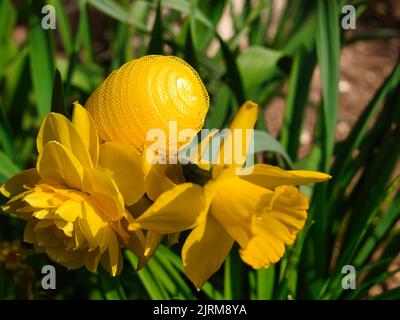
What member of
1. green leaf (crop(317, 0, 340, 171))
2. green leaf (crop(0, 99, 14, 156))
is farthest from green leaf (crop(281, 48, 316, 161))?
green leaf (crop(0, 99, 14, 156))

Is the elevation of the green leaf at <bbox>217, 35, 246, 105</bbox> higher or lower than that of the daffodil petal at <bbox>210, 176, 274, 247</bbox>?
higher

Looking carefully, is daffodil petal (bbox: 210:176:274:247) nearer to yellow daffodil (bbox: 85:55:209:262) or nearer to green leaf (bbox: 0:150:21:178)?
yellow daffodil (bbox: 85:55:209:262)

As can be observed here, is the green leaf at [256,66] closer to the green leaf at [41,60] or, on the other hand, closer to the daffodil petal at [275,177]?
the green leaf at [41,60]

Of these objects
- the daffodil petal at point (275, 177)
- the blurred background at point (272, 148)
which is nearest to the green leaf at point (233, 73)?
the blurred background at point (272, 148)

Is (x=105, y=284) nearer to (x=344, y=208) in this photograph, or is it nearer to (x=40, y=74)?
(x=40, y=74)

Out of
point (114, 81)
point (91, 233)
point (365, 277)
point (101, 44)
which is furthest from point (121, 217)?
point (101, 44)

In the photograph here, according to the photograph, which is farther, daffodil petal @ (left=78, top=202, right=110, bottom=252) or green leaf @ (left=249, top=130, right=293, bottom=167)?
green leaf @ (left=249, top=130, right=293, bottom=167)

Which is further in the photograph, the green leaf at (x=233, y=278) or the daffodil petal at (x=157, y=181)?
the green leaf at (x=233, y=278)

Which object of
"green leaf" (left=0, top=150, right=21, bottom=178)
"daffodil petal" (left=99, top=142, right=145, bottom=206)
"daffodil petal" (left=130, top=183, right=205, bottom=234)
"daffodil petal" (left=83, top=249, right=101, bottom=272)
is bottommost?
"daffodil petal" (left=83, top=249, right=101, bottom=272)

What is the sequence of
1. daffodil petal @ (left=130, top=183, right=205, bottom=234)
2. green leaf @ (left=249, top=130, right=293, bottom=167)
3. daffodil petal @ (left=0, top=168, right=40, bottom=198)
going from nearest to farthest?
daffodil petal @ (left=130, top=183, right=205, bottom=234) < daffodil petal @ (left=0, top=168, right=40, bottom=198) < green leaf @ (left=249, top=130, right=293, bottom=167)
